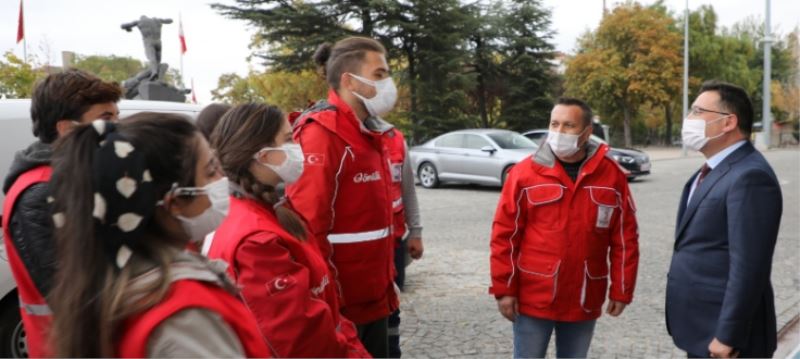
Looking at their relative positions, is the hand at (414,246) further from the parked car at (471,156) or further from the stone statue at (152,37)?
the stone statue at (152,37)

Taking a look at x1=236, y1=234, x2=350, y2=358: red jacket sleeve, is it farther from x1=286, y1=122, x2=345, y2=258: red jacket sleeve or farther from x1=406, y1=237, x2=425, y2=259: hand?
x1=406, y1=237, x2=425, y2=259: hand

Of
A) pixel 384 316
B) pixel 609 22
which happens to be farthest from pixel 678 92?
pixel 384 316

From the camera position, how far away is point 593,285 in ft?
10.4

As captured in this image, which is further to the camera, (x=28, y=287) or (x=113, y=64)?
(x=113, y=64)

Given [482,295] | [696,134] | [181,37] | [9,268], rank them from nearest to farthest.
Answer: [696,134] → [9,268] → [482,295] → [181,37]

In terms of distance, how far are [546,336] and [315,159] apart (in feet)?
5.08

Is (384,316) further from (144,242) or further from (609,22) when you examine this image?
(609,22)

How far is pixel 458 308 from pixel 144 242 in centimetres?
456

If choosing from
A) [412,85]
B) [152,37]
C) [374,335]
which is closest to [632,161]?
[152,37]

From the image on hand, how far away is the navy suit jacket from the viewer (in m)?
2.54

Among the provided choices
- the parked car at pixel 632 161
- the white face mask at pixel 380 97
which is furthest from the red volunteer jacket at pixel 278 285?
the parked car at pixel 632 161

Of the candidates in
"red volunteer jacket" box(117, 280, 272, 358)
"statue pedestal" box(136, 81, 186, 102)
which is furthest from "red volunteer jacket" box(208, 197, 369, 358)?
"statue pedestal" box(136, 81, 186, 102)

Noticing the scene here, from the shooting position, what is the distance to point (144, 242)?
51.1 inches

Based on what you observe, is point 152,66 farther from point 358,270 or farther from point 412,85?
point 412,85
